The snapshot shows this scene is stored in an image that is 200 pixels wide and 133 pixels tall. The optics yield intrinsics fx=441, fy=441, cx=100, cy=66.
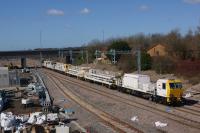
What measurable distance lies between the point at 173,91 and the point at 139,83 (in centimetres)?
752

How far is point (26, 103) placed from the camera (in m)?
38.4

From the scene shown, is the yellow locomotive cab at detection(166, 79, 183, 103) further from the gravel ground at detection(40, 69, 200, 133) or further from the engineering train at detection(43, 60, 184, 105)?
the gravel ground at detection(40, 69, 200, 133)

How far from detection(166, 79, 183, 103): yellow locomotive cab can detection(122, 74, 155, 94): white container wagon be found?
10.0 feet

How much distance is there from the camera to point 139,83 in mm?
43688

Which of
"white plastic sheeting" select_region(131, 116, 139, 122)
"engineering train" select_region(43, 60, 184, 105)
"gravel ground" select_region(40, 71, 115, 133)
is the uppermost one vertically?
"engineering train" select_region(43, 60, 184, 105)

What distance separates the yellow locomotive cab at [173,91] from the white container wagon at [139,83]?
10.0 ft

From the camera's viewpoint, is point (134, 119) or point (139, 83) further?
point (139, 83)

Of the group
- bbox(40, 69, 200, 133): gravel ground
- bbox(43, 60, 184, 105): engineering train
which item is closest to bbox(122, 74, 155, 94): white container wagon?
bbox(43, 60, 184, 105): engineering train

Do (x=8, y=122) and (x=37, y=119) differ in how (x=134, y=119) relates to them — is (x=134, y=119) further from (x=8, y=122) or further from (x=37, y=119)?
(x=8, y=122)

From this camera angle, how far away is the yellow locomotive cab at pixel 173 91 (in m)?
36.4

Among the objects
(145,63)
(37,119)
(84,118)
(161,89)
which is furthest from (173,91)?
(145,63)

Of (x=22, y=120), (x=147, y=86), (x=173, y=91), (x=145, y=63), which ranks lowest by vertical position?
(x=22, y=120)

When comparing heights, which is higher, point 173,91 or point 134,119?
point 173,91

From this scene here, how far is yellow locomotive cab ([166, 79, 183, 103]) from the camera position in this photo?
119 ft
